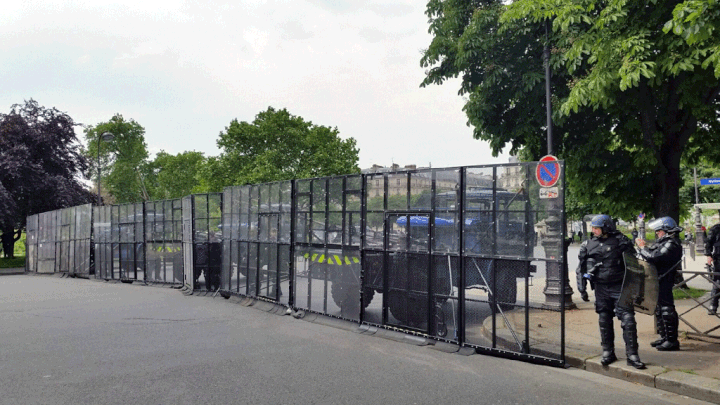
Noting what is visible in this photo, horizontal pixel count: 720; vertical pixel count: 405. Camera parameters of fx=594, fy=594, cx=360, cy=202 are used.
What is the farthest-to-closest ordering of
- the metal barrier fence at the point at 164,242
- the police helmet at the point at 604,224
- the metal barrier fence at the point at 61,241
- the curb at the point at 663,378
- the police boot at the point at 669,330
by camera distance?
the metal barrier fence at the point at 61,241, the metal barrier fence at the point at 164,242, the police boot at the point at 669,330, the police helmet at the point at 604,224, the curb at the point at 663,378

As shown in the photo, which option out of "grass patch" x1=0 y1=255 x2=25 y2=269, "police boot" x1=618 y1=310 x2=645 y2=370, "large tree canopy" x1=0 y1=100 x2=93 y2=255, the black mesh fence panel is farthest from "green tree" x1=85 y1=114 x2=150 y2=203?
"police boot" x1=618 y1=310 x2=645 y2=370

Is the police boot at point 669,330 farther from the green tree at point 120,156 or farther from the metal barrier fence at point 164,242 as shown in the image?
the green tree at point 120,156

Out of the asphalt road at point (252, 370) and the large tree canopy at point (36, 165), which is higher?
the large tree canopy at point (36, 165)

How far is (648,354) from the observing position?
743 cm

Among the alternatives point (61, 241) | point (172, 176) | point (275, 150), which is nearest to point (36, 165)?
point (61, 241)

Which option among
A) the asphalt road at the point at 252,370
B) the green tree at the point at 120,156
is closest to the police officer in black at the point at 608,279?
the asphalt road at the point at 252,370

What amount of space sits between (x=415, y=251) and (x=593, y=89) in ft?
16.9

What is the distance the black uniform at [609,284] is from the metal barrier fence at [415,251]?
1.46 ft

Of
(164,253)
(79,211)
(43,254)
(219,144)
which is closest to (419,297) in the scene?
(164,253)

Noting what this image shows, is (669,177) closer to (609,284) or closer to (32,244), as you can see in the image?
Answer: (609,284)

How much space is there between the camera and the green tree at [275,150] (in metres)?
47.8

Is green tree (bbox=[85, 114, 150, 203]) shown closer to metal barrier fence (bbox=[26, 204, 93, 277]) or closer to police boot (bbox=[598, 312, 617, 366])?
metal barrier fence (bbox=[26, 204, 93, 277])

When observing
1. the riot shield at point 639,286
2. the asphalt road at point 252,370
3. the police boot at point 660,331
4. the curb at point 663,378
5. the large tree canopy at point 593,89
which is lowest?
the asphalt road at point 252,370

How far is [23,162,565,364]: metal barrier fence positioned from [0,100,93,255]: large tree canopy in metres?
24.9
